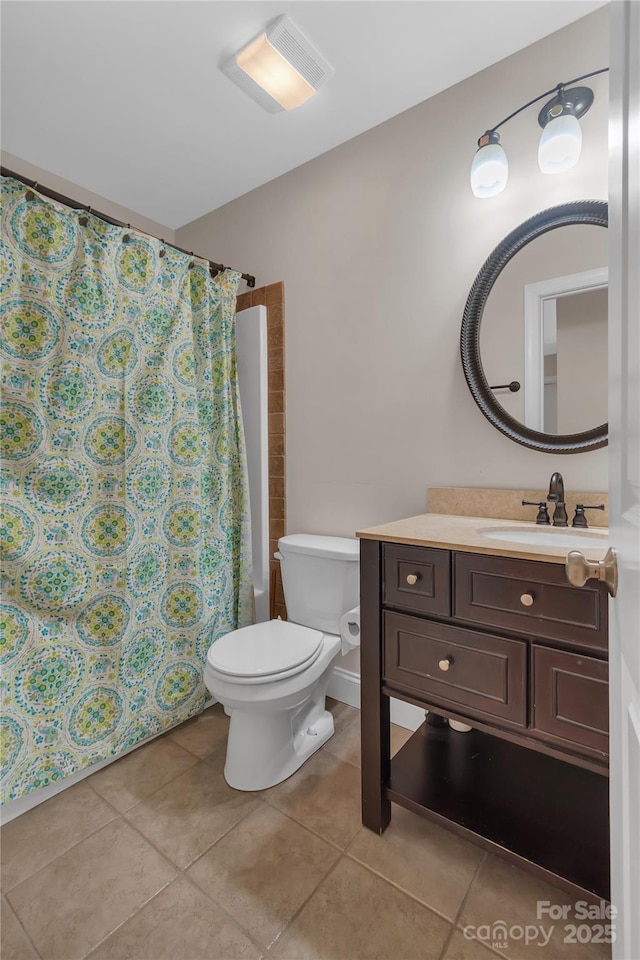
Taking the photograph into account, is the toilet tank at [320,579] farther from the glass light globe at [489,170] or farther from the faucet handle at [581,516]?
the glass light globe at [489,170]

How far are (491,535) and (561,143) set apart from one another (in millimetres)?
1191

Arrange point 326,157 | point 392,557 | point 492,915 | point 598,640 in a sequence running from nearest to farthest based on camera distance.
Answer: point 598,640 < point 492,915 < point 392,557 < point 326,157

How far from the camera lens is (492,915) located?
1107 millimetres

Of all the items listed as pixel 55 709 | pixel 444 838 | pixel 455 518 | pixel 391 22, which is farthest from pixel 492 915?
pixel 391 22

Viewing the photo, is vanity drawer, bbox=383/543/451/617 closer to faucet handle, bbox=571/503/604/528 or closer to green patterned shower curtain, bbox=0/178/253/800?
faucet handle, bbox=571/503/604/528

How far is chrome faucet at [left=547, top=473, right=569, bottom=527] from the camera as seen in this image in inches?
54.7

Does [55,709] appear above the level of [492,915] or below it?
above

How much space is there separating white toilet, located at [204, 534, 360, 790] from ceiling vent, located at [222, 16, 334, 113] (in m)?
1.68

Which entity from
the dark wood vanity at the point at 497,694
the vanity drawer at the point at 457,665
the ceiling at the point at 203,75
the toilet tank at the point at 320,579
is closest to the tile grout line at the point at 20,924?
the dark wood vanity at the point at 497,694

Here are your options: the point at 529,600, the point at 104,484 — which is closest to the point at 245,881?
the point at 529,600

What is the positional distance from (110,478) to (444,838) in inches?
63.4

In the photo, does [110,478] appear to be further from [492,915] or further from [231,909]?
[492,915]

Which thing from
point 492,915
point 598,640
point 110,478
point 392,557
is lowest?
point 492,915

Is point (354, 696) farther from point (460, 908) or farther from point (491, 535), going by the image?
point (491, 535)
